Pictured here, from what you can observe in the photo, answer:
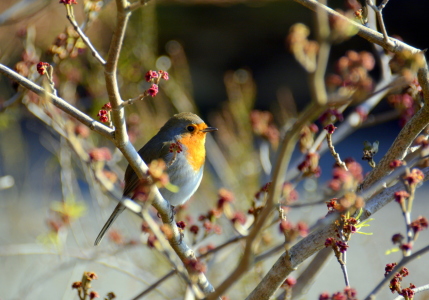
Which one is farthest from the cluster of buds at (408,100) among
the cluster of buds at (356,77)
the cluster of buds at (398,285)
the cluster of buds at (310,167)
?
the cluster of buds at (398,285)

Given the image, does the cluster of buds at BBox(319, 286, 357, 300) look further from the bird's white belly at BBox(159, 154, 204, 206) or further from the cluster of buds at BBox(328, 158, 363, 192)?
the bird's white belly at BBox(159, 154, 204, 206)

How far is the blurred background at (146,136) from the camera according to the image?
2924 millimetres

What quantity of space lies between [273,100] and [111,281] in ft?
17.5

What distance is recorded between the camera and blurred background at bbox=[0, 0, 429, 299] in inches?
115

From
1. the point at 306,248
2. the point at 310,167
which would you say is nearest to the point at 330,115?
the point at 310,167

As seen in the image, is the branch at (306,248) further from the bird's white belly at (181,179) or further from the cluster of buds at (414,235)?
the bird's white belly at (181,179)

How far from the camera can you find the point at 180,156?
3154mm

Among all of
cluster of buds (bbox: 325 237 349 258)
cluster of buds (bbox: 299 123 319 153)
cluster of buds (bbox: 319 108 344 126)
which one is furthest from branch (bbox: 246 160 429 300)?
cluster of buds (bbox: 299 123 319 153)

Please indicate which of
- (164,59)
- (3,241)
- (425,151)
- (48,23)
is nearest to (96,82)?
(164,59)

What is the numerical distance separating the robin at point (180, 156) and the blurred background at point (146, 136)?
174 millimetres

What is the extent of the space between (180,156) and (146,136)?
153 centimetres

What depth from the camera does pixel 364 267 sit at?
640 cm

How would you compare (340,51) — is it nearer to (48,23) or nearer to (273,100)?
(273,100)

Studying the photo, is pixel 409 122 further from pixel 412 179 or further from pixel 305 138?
pixel 412 179
